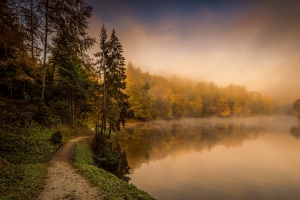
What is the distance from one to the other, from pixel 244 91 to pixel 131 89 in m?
85.1

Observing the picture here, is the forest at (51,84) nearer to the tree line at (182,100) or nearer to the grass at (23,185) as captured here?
the grass at (23,185)

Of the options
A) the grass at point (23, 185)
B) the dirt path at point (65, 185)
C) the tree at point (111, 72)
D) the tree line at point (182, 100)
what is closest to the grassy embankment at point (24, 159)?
the grass at point (23, 185)

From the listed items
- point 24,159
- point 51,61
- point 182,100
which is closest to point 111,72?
point 51,61

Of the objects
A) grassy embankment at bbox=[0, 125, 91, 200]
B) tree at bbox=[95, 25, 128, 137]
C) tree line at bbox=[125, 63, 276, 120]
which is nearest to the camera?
grassy embankment at bbox=[0, 125, 91, 200]

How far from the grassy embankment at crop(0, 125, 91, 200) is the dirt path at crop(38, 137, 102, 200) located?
0.38 meters

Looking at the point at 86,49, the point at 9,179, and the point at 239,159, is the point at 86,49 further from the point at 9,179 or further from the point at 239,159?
the point at 239,159

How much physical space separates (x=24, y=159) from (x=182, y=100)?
7113cm

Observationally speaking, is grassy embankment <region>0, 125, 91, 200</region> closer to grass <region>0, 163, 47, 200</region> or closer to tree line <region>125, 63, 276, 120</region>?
grass <region>0, 163, 47, 200</region>

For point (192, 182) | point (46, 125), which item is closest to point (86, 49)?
point (192, 182)

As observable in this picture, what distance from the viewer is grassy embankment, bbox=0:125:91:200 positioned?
6.84 metres

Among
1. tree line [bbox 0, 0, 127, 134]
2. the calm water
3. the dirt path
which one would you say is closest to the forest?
tree line [bbox 0, 0, 127, 134]

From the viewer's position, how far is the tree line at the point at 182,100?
54.1 meters

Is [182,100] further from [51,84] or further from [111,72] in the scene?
[51,84]

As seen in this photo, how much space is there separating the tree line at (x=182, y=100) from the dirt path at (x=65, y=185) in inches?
1595
